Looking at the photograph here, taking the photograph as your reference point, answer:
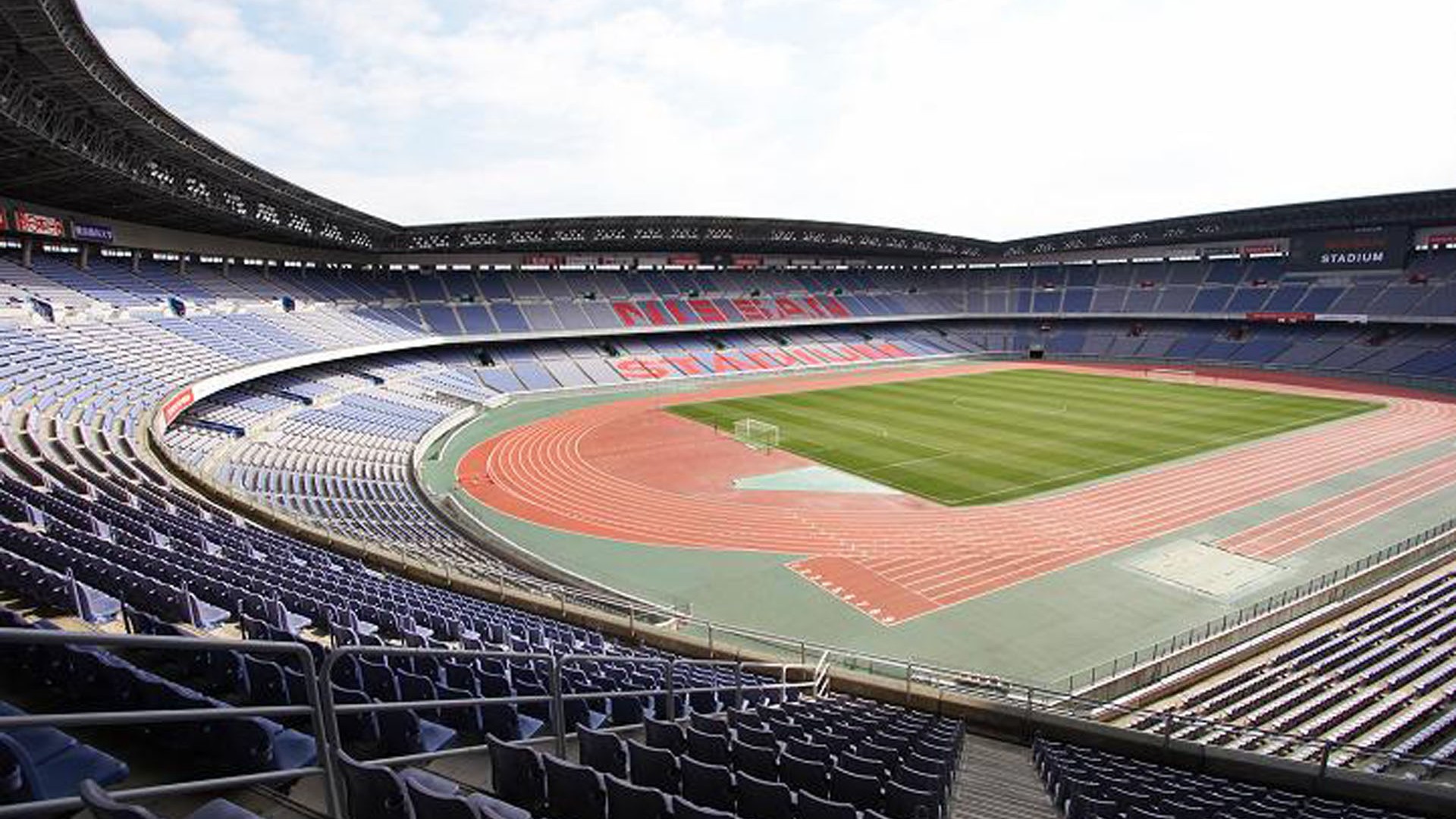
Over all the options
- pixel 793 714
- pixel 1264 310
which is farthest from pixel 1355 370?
pixel 793 714

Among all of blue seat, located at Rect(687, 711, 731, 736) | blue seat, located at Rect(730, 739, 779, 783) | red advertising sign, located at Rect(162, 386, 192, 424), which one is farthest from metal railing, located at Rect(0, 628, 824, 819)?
red advertising sign, located at Rect(162, 386, 192, 424)

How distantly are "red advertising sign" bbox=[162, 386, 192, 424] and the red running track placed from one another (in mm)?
9824

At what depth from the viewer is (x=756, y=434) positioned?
125 feet

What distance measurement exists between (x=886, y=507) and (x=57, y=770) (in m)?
24.7

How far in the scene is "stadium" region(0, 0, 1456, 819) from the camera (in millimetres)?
5285

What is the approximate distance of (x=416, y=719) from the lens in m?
5.24

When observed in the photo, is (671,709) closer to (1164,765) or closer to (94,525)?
(1164,765)

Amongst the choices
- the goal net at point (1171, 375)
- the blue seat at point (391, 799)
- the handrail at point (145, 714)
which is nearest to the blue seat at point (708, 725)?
the blue seat at point (391, 799)

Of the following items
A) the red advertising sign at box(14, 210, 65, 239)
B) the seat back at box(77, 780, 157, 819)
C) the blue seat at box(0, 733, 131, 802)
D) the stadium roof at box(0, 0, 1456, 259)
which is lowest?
the blue seat at box(0, 733, 131, 802)

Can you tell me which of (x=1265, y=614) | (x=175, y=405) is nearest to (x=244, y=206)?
(x=175, y=405)

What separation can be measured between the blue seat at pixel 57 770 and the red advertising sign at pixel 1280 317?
7360 centimetres

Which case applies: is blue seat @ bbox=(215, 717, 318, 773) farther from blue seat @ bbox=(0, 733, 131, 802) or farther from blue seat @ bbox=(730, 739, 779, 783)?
blue seat @ bbox=(730, 739, 779, 783)

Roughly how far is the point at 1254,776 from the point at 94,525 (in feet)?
50.9

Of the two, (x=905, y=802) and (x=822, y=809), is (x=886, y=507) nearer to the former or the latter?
(x=905, y=802)
